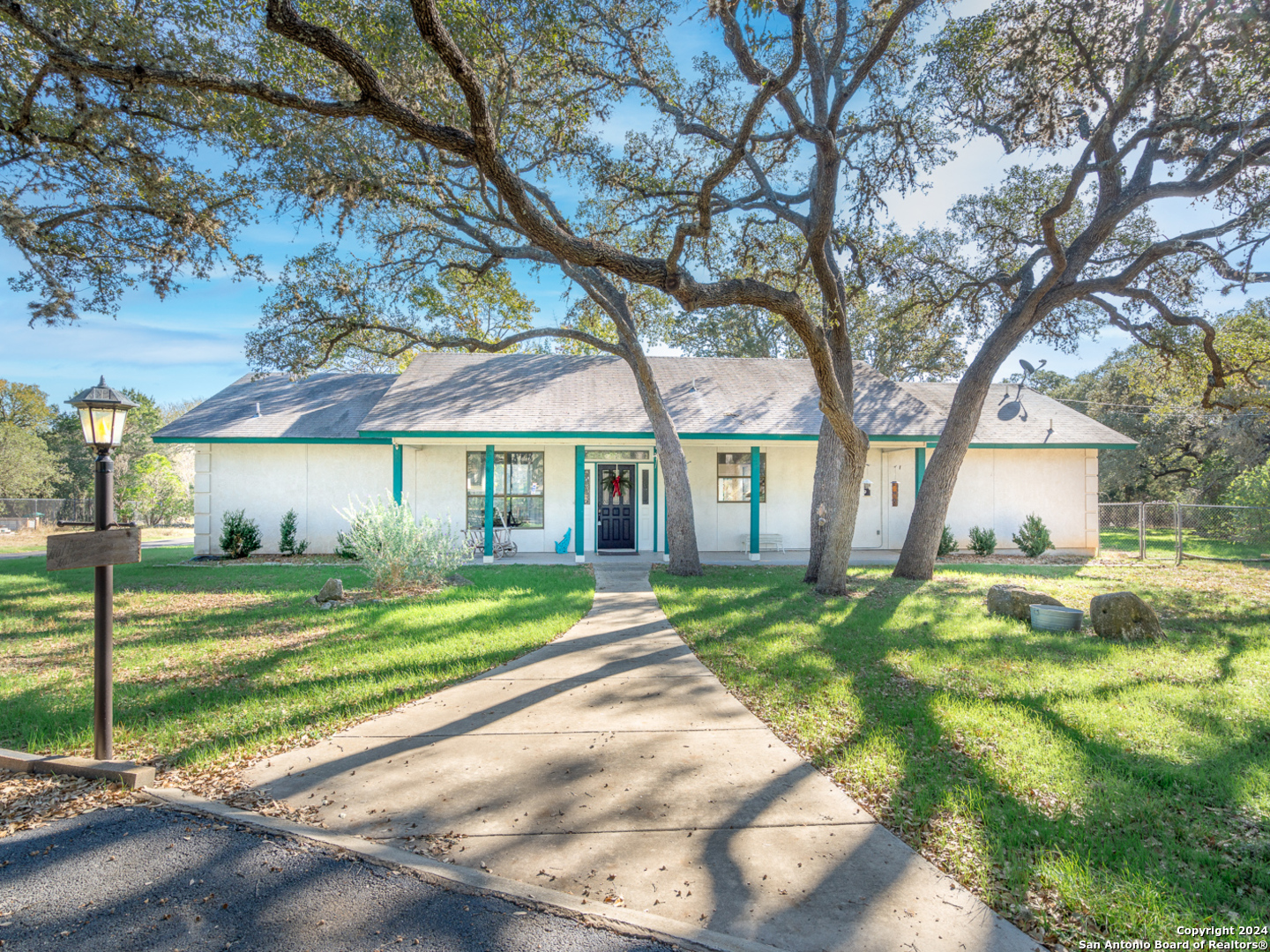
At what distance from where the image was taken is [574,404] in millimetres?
14875

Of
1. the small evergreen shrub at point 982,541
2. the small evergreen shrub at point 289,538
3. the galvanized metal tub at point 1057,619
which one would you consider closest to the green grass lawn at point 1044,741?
the galvanized metal tub at point 1057,619

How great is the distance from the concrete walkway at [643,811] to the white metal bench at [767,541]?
10605 mm

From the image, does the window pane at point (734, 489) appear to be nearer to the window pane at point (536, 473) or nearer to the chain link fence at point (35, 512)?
the window pane at point (536, 473)

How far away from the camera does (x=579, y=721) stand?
4.64m

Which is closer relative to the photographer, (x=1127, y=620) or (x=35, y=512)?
(x=1127, y=620)

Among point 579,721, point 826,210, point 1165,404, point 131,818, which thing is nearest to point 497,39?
point 826,210

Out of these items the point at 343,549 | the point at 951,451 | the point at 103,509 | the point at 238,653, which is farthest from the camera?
the point at 343,549

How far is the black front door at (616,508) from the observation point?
15.3 m

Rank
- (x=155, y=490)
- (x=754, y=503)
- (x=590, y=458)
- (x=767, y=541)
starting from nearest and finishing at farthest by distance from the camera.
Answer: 1. (x=754, y=503)
2. (x=590, y=458)
3. (x=767, y=541)
4. (x=155, y=490)

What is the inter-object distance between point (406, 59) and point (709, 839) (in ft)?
31.4

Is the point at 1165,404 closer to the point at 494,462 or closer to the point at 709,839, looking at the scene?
the point at 494,462

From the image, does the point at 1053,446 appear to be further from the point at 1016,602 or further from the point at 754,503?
the point at 1016,602

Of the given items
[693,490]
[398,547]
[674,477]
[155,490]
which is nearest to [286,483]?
[398,547]

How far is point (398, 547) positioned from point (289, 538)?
6.51m
